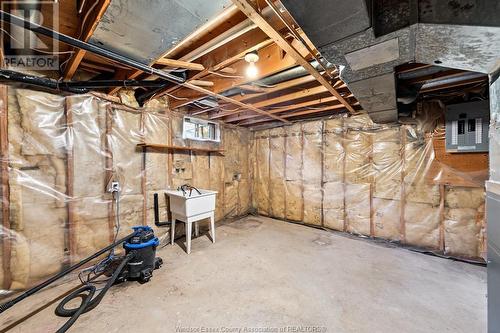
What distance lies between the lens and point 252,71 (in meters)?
1.84

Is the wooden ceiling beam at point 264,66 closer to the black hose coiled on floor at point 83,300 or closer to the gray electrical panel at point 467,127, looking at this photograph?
the black hose coiled on floor at point 83,300

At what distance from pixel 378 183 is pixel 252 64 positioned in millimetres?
2813

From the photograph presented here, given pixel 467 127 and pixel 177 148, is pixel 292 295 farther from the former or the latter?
pixel 467 127

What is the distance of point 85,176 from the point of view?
2.39 meters

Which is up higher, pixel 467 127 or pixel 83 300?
pixel 467 127

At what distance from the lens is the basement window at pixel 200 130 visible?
344 centimetres

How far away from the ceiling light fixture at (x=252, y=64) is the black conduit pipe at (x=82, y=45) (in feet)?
2.28

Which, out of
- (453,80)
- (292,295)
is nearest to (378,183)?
(453,80)

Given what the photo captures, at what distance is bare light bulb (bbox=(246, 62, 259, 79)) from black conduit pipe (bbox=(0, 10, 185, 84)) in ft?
2.26

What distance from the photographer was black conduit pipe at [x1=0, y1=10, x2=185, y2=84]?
3.82 ft

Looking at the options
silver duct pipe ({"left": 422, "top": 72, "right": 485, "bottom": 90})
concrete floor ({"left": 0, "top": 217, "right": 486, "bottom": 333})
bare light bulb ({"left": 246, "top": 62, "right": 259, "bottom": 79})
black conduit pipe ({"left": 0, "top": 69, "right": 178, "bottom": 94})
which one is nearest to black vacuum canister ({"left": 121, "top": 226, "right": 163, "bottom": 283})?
concrete floor ({"left": 0, "top": 217, "right": 486, "bottom": 333})

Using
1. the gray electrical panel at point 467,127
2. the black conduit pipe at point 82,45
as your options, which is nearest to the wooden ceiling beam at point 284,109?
the gray electrical panel at point 467,127

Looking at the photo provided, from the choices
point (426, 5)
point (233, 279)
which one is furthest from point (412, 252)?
point (426, 5)

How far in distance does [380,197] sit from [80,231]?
13.9ft
